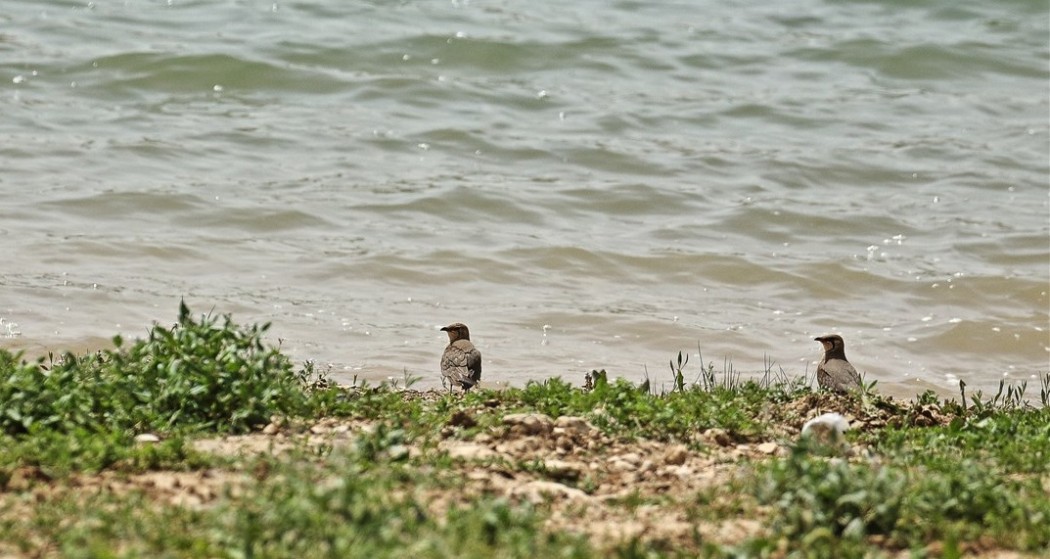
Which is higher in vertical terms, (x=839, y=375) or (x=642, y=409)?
(x=839, y=375)

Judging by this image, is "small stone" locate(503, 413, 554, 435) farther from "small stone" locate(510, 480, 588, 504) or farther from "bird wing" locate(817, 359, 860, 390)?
"bird wing" locate(817, 359, 860, 390)

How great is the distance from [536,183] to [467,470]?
1034 cm

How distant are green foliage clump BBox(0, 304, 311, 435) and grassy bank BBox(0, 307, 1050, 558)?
1cm

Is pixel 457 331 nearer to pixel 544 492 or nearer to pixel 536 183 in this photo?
pixel 544 492

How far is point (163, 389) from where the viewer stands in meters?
6.70

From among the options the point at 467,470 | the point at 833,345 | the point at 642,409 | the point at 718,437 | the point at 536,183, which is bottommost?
the point at 467,470

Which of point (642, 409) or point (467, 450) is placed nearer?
point (467, 450)

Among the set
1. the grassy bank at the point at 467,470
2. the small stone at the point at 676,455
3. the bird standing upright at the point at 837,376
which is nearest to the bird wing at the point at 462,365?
the grassy bank at the point at 467,470

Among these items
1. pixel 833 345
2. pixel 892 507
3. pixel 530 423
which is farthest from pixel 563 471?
pixel 833 345

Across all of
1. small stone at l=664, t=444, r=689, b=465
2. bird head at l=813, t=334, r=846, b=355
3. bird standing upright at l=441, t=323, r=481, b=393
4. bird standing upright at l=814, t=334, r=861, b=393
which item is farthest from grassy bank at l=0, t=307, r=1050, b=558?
bird head at l=813, t=334, r=846, b=355

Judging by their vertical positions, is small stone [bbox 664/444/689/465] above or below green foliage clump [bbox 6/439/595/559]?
above

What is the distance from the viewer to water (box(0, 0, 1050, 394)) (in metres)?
12.1

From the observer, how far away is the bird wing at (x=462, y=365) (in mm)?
9438

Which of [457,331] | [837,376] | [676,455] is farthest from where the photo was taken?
[457,331]
